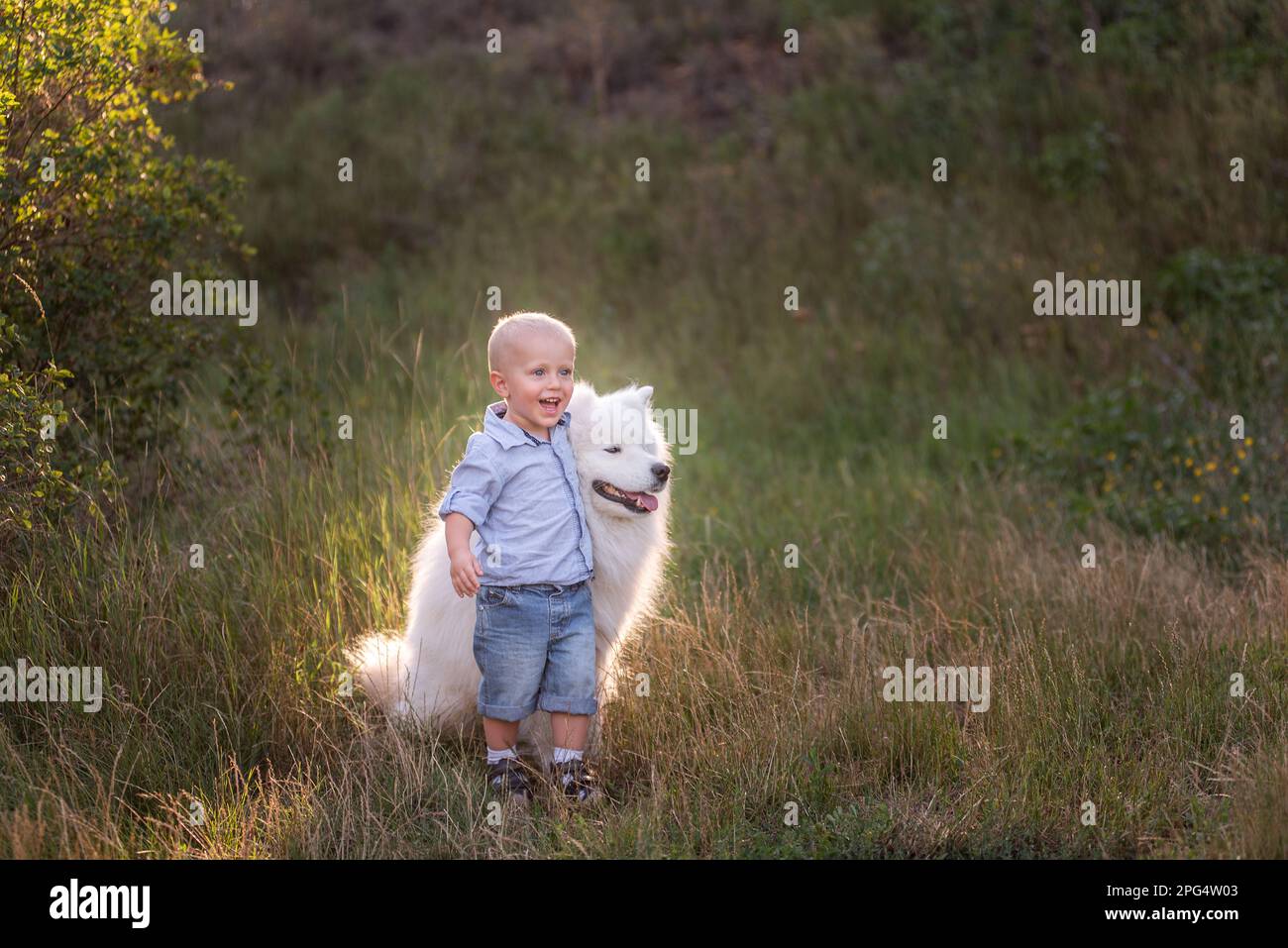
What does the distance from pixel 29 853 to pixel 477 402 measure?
405 cm

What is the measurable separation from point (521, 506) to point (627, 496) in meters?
0.39

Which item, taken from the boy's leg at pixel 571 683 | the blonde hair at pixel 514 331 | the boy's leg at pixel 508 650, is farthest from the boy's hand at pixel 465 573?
the blonde hair at pixel 514 331

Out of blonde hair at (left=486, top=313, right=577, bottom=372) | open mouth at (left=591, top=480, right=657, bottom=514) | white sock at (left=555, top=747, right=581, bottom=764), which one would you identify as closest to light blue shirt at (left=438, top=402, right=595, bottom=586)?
open mouth at (left=591, top=480, right=657, bottom=514)

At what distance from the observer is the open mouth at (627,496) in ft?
13.9

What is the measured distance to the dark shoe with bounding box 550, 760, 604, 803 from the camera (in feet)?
13.7

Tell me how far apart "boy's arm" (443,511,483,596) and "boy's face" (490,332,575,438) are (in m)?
0.45

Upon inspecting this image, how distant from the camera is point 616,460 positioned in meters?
4.23

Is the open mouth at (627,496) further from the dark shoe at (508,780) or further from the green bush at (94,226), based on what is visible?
the green bush at (94,226)

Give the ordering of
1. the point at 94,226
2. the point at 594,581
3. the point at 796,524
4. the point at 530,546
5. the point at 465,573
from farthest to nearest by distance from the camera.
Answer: the point at 796,524, the point at 94,226, the point at 594,581, the point at 530,546, the point at 465,573

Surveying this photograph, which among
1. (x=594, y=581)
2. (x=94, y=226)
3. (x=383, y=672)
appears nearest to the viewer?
(x=594, y=581)

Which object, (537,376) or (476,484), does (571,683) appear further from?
(537,376)

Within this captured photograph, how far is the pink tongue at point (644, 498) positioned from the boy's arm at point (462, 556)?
597 millimetres

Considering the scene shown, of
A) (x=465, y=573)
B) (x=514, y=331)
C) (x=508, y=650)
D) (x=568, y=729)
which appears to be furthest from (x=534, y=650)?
(x=514, y=331)
